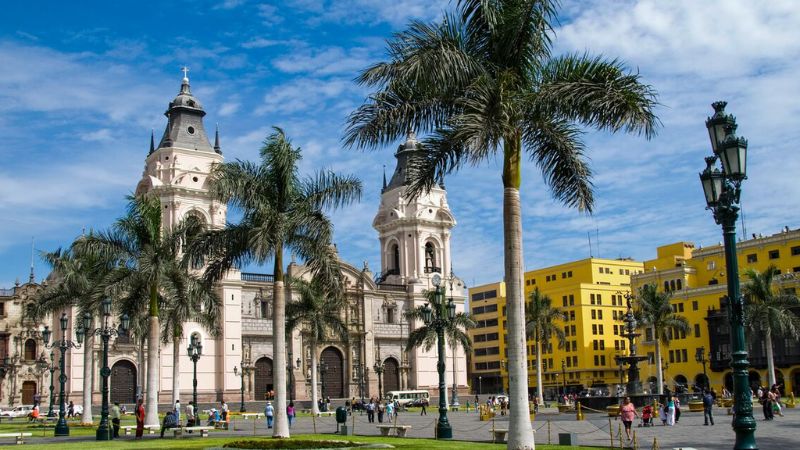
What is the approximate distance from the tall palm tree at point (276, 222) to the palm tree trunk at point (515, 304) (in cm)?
1008

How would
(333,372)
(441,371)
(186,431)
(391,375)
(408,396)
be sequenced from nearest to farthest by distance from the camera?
(441,371) → (186,431) → (408,396) → (333,372) → (391,375)

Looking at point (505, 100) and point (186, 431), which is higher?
point (505, 100)

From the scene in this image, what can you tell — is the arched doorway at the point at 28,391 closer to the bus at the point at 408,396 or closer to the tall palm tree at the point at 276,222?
the bus at the point at 408,396

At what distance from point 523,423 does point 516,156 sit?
537 centimetres

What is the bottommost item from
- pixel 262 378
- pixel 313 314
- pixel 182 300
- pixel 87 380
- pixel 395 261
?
pixel 262 378

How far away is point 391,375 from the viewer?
254 ft

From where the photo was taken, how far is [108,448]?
23.7 metres

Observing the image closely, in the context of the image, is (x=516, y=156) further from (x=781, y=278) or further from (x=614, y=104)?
(x=781, y=278)

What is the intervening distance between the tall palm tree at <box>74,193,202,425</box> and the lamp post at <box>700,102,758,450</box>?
23984 millimetres

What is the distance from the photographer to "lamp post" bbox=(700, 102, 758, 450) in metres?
12.2

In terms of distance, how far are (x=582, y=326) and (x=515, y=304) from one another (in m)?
76.1

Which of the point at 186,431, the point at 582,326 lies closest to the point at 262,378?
the point at 582,326

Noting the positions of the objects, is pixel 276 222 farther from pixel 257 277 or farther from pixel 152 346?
pixel 257 277

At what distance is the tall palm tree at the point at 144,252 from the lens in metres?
33.8
